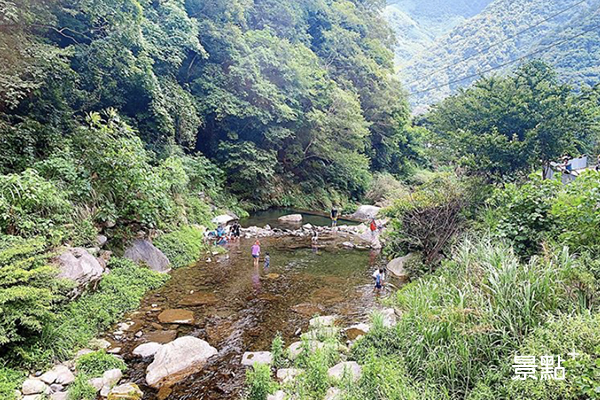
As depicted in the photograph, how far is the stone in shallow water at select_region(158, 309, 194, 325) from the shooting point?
759 cm

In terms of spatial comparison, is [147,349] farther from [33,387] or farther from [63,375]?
[33,387]

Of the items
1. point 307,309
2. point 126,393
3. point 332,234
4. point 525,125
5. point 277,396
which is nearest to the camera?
point 277,396

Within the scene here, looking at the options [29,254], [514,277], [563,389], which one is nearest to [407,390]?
[563,389]

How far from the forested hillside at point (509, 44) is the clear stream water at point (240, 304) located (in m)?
35.4

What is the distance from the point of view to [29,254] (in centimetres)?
623

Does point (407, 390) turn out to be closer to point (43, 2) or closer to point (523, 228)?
point (523, 228)

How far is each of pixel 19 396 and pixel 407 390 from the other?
5157 mm

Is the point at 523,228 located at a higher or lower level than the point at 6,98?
lower

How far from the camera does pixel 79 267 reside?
7.32 meters

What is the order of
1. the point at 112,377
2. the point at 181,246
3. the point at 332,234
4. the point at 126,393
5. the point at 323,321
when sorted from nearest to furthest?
the point at 126,393 → the point at 112,377 → the point at 323,321 → the point at 181,246 → the point at 332,234

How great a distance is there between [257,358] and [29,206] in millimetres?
5743

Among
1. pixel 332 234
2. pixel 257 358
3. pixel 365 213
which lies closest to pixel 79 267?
pixel 257 358

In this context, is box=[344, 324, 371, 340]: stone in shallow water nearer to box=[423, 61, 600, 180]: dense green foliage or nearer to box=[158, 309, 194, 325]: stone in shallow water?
box=[158, 309, 194, 325]: stone in shallow water

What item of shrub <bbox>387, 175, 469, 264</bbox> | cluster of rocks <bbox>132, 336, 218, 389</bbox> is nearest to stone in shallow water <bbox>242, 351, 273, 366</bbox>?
cluster of rocks <bbox>132, 336, 218, 389</bbox>
